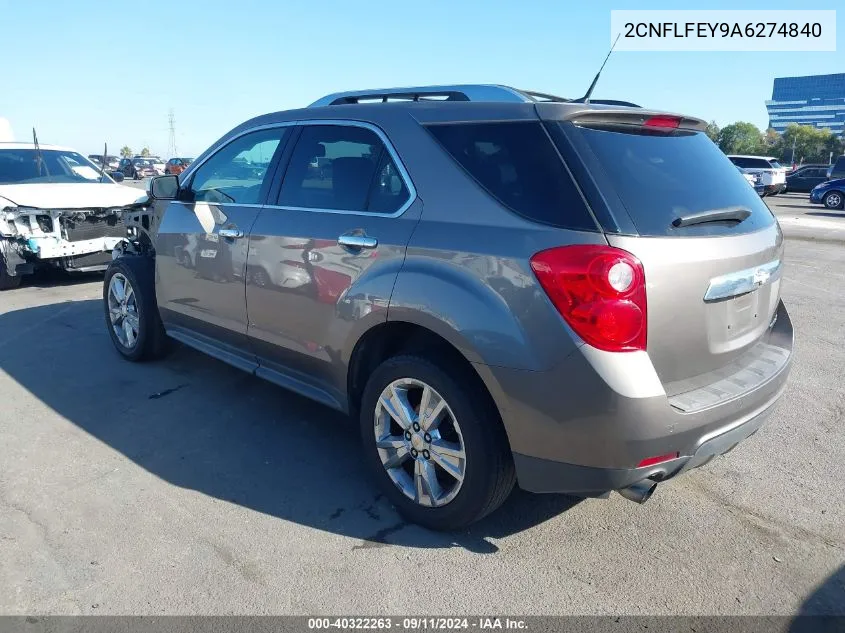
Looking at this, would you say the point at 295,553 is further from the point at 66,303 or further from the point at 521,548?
the point at 66,303

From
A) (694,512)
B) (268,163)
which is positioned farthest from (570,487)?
(268,163)

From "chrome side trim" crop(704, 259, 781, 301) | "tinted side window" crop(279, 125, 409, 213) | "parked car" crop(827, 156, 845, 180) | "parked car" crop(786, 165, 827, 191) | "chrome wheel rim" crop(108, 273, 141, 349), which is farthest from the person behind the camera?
"parked car" crop(786, 165, 827, 191)

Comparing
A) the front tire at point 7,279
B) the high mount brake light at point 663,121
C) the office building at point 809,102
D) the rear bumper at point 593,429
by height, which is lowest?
the front tire at point 7,279

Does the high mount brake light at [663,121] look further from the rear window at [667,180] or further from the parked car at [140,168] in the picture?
the parked car at [140,168]

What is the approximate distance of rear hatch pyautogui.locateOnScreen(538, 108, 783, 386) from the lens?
7.78 feet

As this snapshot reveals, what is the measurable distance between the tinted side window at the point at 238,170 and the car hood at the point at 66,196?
3450 millimetres

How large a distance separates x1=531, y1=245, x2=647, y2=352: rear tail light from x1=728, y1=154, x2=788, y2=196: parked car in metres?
28.1

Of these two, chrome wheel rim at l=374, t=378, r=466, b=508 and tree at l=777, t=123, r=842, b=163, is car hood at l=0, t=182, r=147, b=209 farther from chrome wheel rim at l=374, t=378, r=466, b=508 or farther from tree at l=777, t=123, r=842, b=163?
tree at l=777, t=123, r=842, b=163

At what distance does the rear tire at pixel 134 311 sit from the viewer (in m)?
4.93

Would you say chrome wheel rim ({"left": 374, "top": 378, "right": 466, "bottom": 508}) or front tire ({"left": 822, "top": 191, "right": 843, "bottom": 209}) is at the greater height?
chrome wheel rim ({"left": 374, "top": 378, "right": 466, "bottom": 508})

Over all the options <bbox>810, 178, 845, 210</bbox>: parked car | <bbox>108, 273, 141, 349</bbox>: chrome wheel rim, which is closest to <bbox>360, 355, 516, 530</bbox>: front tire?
<bbox>108, 273, 141, 349</bbox>: chrome wheel rim

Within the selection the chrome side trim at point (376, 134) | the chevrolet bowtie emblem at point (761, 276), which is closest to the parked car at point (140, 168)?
the chrome side trim at point (376, 134)

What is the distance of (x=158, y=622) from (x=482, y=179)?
2.14 metres

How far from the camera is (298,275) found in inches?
134
